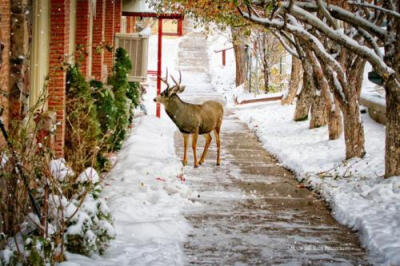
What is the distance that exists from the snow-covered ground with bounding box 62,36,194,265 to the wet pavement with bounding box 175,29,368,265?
26cm

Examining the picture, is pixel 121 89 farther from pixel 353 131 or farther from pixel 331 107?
pixel 353 131

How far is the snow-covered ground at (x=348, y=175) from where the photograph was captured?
9945 millimetres

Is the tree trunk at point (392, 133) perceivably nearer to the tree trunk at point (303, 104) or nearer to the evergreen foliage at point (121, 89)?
the evergreen foliage at point (121, 89)

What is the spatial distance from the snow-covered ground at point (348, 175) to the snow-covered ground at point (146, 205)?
8.10 feet

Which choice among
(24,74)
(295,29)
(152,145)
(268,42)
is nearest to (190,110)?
(152,145)

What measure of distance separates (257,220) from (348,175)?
346cm

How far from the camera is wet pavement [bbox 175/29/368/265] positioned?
9266mm

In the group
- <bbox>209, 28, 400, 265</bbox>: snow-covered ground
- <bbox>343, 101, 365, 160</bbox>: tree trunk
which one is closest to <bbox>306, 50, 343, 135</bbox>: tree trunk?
<bbox>209, 28, 400, 265</bbox>: snow-covered ground

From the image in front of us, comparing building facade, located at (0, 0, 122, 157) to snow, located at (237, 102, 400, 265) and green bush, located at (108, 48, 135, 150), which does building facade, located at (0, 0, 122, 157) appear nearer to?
green bush, located at (108, 48, 135, 150)

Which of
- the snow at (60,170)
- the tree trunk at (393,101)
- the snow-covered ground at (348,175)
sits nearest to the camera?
the snow at (60,170)

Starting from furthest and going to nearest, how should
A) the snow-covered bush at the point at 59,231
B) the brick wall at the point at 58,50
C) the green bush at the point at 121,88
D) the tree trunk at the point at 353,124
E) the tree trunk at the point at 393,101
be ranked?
the green bush at the point at 121,88, the tree trunk at the point at 353,124, the brick wall at the point at 58,50, the tree trunk at the point at 393,101, the snow-covered bush at the point at 59,231

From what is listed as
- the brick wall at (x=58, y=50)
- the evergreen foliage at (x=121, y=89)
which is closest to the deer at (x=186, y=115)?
the evergreen foliage at (x=121, y=89)

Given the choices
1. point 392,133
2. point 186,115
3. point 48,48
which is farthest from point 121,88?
point 392,133

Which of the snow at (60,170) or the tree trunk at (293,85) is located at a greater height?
the snow at (60,170)
